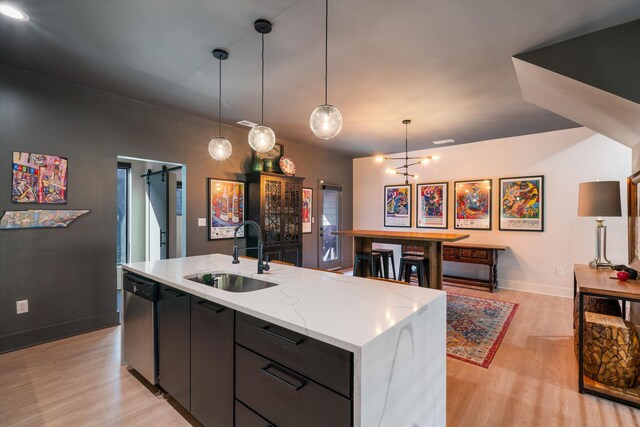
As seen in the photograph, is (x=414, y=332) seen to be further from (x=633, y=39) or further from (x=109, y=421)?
(x=633, y=39)

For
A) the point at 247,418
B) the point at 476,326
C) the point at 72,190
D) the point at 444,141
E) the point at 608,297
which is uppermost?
the point at 444,141

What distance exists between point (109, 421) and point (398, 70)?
352 cm

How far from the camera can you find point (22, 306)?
287cm

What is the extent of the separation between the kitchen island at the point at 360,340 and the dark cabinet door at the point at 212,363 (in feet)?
0.15

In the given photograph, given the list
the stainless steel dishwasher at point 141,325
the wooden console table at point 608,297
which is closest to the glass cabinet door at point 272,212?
the stainless steel dishwasher at point 141,325

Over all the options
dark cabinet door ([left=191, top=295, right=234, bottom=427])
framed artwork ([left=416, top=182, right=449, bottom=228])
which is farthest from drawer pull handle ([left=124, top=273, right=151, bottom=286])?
framed artwork ([left=416, top=182, right=449, bottom=228])

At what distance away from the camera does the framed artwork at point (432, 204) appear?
5.79 metres

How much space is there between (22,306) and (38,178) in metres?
1.26

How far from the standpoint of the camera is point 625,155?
4.13 metres

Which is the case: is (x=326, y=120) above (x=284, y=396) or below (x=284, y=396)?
above

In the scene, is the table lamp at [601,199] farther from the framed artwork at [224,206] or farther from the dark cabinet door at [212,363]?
the framed artwork at [224,206]

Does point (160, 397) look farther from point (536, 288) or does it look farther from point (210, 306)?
point (536, 288)

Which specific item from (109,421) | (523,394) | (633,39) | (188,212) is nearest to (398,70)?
(633,39)

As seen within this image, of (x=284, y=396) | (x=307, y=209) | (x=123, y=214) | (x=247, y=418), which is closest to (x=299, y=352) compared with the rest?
(x=284, y=396)
